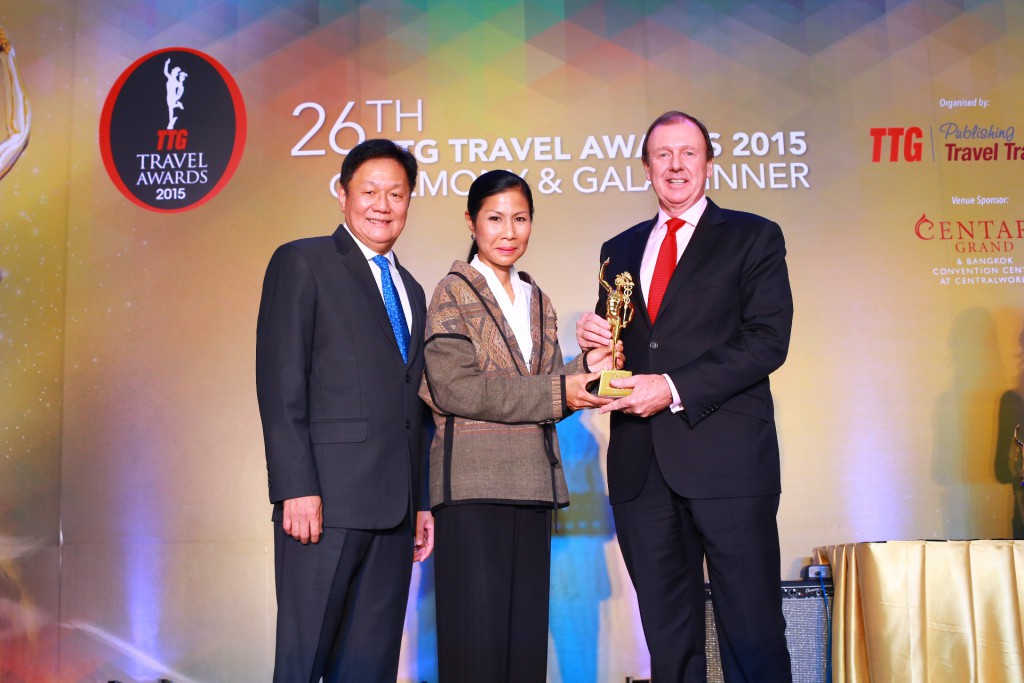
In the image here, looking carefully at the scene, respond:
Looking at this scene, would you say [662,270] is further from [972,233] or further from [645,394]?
[972,233]

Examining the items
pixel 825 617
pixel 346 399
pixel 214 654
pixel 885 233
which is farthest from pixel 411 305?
pixel 885 233

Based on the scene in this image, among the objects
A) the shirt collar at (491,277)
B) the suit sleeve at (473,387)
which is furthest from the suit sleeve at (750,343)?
the shirt collar at (491,277)

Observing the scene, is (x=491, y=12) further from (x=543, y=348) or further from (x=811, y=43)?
(x=543, y=348)

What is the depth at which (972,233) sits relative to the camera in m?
4.34

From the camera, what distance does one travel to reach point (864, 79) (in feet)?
14.5

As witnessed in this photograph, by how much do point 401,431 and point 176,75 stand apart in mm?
2836

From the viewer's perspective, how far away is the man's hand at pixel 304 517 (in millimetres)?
2332

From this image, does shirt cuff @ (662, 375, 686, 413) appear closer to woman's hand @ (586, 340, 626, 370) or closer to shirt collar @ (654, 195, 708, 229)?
woman's hand @ (586, 340, 626, 370)

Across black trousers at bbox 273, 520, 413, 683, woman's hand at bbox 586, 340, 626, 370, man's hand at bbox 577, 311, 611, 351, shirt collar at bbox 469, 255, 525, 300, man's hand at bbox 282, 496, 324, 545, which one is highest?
shirt collar at bbox 469, 255, 525, 300

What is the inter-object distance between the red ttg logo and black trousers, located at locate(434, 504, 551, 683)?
117 inches

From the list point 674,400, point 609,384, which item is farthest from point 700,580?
point 609,384

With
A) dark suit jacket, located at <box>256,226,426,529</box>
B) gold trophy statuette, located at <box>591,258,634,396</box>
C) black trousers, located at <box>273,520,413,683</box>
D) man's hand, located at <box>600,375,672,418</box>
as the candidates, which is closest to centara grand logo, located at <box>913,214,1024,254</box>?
gold trophy statuette, located at <box>591,258,634,396</box>

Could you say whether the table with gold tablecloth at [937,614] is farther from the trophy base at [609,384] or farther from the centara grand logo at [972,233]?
the centara grand logo at [972,233]

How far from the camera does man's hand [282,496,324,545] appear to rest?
2332mm
